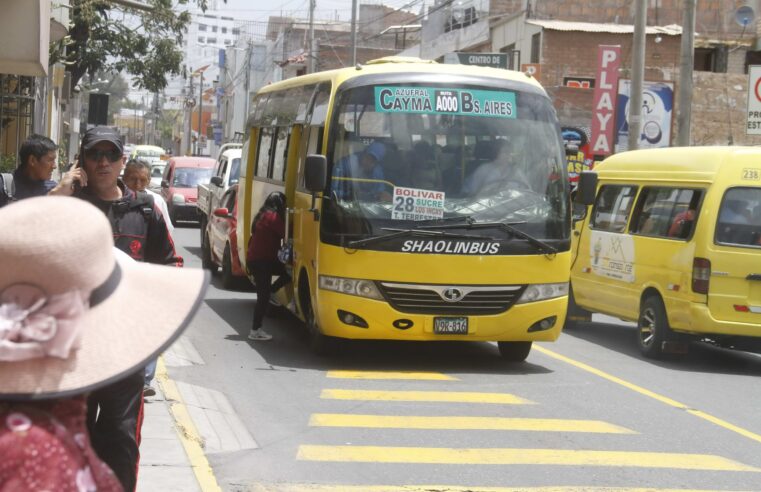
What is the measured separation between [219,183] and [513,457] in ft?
45.9

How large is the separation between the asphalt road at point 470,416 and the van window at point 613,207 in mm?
1596

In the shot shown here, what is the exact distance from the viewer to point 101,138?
20.5 feet

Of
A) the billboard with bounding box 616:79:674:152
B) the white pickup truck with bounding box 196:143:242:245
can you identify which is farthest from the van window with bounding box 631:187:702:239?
the billboard with bounding box 616:79:674:152

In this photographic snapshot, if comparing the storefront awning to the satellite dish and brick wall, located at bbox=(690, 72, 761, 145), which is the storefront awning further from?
the satellite dish

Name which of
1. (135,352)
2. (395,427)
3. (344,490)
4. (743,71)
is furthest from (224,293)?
(743,71)

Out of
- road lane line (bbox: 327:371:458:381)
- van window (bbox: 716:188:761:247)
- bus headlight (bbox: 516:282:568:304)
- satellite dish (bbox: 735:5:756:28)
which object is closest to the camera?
road lane line (bbox: 327:371:458:381)

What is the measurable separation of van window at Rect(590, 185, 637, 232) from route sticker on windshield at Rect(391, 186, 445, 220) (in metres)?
3.90

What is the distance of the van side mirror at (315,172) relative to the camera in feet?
36.9

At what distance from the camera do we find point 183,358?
39.2ft

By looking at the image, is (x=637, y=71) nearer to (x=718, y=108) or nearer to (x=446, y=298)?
(x=446, y=298)

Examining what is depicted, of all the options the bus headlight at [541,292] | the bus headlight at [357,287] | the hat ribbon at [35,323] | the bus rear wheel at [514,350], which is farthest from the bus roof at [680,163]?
the hat ribbon at [35,323]

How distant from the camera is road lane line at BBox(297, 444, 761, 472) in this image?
7.95 m

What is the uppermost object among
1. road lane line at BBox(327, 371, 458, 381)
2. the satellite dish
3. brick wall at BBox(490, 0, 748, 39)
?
brick wall at BBox(490, 0, 748, 39)

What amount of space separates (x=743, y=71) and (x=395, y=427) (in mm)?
29806
